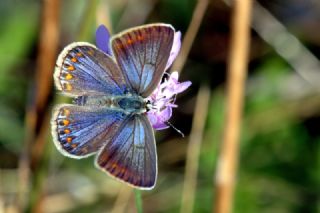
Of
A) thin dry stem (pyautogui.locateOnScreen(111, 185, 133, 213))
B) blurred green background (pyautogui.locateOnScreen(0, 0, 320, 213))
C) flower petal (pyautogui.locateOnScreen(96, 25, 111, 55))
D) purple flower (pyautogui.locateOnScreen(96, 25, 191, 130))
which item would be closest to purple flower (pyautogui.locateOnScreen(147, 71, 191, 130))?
purple flower (pyautogui.locateOnScreen(96, 25, 191, 130))

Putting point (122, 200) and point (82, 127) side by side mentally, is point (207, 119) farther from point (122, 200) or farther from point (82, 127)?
point (82, 127)

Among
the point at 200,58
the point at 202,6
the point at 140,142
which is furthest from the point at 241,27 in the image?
the point at 200,58

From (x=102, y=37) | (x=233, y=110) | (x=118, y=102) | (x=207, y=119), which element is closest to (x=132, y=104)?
(x=118, y=102)

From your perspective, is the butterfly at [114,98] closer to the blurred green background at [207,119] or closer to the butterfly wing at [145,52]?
the butterfly wing at [145,52]

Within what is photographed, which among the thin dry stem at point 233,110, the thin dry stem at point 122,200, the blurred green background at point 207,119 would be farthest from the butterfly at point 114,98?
the thin dry stem at point 122,200

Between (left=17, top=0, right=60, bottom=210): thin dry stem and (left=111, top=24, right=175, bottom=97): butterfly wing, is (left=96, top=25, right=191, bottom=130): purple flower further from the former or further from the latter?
(left=17, top=0, right=60, bottom=210): thin dry stem

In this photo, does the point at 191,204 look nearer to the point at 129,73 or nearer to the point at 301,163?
the point at 301,163

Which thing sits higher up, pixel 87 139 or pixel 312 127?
pixel 312 127
